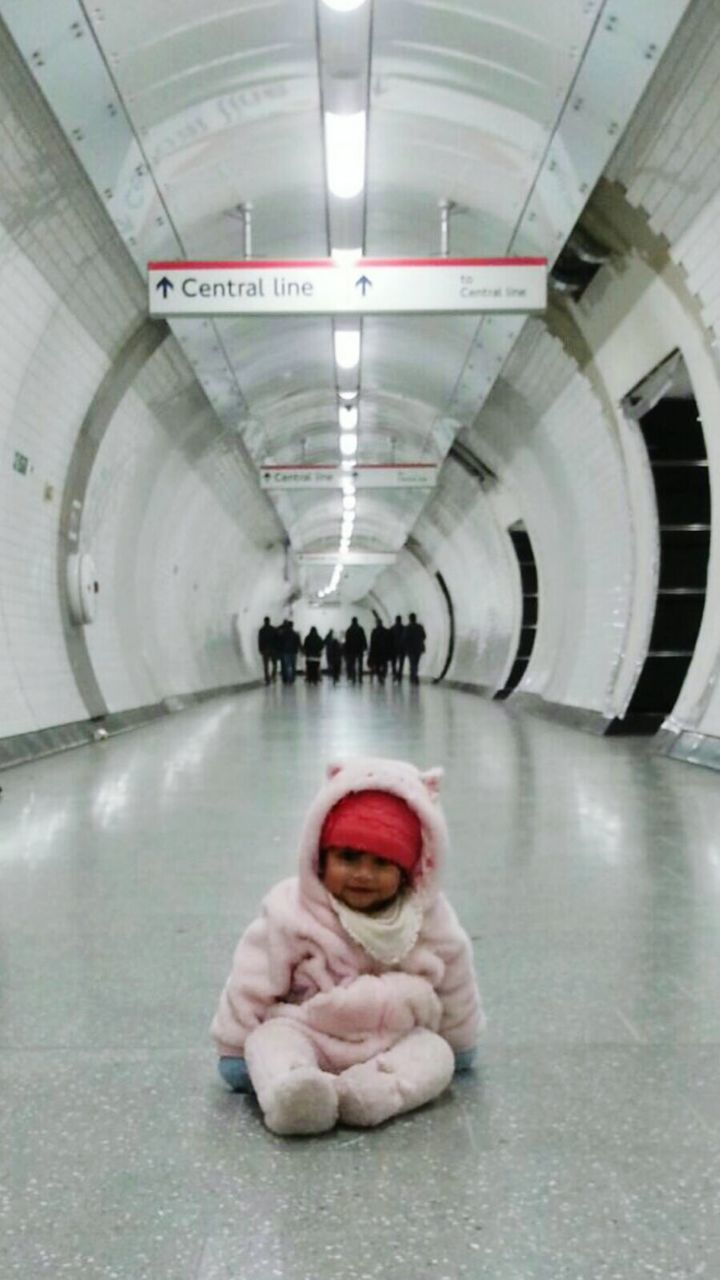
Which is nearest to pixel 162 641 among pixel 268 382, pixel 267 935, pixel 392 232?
pixel 268 382

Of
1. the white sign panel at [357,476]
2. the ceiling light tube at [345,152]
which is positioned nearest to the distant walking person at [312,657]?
the white sign panel at [357,476]

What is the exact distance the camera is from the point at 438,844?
2.42 metres

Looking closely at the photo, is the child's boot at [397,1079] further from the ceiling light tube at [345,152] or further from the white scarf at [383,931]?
the ceiling light tube at [345,152]

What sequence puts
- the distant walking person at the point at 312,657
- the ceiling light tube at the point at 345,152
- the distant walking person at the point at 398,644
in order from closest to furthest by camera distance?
1. the ceiling light tube at the point at 345,152
2. the distant walking person at the point at 312,657
3. the distant walking person at the point at 398,644

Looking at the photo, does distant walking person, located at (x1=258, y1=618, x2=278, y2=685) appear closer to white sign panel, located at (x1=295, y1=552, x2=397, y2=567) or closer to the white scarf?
white sign panel, located at (x1=295, y1=552, x2=397, y2=567)

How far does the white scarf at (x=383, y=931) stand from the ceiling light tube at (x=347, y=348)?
13.0 meters

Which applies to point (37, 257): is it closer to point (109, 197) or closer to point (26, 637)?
point (109, 197)

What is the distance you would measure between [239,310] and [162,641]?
9888 mm

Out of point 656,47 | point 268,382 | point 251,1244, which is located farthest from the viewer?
point 268,382

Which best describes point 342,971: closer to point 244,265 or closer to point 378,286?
point 378,286

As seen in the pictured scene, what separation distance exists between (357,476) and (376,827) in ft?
55.6

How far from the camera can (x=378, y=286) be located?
9180 mm

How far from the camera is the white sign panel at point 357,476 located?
1931 centimetres

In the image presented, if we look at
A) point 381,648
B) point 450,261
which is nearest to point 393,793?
point 450,261
